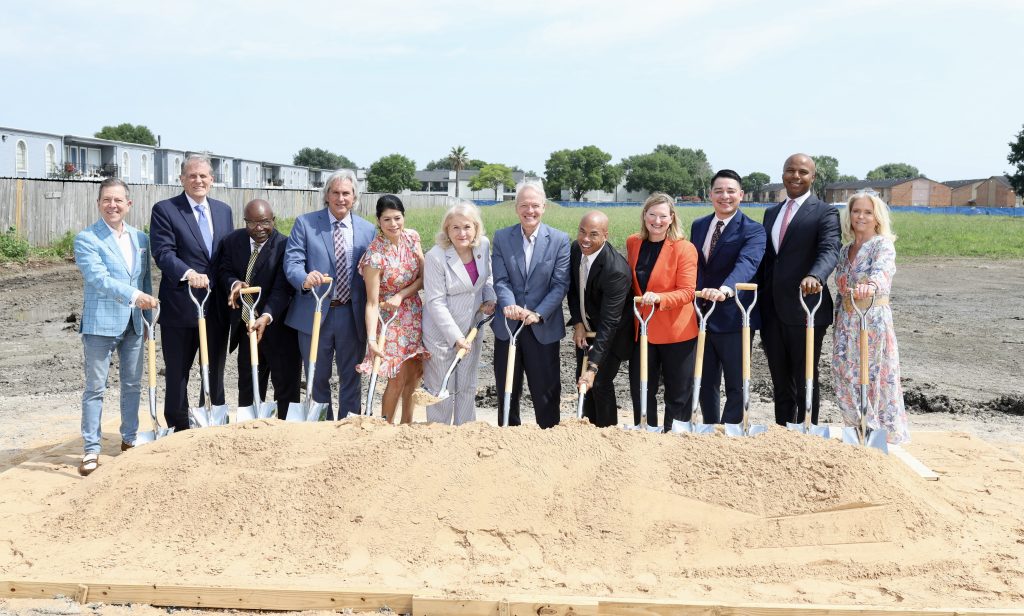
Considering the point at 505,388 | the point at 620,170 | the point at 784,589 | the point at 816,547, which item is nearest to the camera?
the point at 784,589

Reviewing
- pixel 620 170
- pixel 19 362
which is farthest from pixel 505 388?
pixel 620 170

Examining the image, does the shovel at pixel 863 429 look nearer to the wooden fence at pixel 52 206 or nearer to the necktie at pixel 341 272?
the necktie at pixel 341 272

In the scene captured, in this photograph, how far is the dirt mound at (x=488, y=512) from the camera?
395cm

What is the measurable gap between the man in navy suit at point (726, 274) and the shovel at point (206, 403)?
329 cm

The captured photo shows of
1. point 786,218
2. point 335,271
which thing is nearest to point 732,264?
point 786,218

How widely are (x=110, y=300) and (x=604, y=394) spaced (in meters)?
3.32

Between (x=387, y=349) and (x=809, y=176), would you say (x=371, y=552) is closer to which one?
(x=387, y=349)

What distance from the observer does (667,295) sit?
5.17 metres

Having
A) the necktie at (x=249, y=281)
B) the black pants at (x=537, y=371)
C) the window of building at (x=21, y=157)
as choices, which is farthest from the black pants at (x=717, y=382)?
the window of building at (x=21, y=157)

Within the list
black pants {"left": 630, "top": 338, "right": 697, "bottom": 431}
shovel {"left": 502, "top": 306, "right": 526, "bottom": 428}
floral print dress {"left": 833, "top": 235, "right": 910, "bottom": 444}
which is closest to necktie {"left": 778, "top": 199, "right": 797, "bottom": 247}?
floral print dress {"left": 833, "top": 235, "right": 910, "bottom": 444}

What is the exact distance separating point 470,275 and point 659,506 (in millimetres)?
1948

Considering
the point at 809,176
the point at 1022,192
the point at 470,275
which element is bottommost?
the point at 470,275

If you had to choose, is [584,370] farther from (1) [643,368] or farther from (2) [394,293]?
(2) [394,293]

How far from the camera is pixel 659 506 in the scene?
14.0 feet
